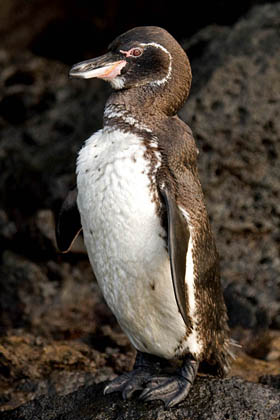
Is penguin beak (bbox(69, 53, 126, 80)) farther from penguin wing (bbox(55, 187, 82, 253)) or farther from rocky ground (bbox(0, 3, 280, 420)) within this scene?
rocky ground (bbox(0, 3, 280, 420))

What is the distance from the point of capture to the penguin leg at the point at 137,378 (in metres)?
2.78

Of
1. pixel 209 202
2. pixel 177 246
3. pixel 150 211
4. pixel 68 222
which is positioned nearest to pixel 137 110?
pixel 150 211

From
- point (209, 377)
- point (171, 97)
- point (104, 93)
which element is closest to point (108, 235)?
point (171, 97)

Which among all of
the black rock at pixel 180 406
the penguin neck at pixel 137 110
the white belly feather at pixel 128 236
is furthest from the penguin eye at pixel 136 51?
the black rock at pixel 180 406

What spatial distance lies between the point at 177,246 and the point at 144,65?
0.78 m

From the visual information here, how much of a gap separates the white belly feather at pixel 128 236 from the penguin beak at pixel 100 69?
243 millimetres

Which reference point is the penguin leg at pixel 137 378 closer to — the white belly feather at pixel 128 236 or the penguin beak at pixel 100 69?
the white belly feather at pixel 128 236

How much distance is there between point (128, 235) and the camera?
261 cm

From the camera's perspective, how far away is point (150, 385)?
2.76 meters

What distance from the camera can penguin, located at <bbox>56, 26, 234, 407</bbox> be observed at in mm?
2572

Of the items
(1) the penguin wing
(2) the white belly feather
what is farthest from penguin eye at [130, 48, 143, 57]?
(1) the penguin wing

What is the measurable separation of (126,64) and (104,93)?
2.50m

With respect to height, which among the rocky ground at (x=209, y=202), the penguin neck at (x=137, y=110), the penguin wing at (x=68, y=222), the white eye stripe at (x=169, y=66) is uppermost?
the white eye stripe at (x=169, y=66)

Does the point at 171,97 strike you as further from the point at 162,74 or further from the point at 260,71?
the point at 260,71
